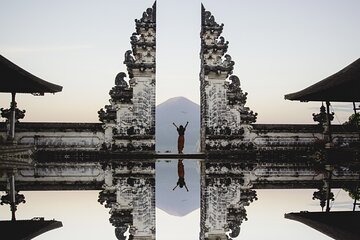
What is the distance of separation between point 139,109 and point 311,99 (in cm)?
667

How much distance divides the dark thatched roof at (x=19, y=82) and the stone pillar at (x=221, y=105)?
5.94 m

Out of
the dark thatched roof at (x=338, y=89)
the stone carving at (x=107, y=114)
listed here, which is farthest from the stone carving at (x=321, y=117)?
the stone carving at (x=107, y=114)

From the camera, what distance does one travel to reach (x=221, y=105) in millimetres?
19906

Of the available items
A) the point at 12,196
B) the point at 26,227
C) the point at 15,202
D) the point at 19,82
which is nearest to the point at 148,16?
the point at 19,82

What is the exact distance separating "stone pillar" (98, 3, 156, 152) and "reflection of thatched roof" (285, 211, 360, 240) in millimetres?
13209

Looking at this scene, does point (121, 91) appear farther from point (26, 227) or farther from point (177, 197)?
point (26, 227)

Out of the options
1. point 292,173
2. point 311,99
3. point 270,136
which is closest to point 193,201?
point 292,173

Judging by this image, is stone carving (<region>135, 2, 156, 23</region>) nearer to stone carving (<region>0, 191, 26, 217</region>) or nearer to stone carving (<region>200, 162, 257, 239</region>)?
stone carving (<region>200, 162, 257, 239</region>)

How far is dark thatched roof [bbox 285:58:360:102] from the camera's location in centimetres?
1246

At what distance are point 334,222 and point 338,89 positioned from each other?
1015 cm

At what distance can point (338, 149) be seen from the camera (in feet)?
59.3

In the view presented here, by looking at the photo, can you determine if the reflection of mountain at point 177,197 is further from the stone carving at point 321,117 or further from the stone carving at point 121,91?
the stone carving at point 321,117

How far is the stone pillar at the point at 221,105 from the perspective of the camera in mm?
19750

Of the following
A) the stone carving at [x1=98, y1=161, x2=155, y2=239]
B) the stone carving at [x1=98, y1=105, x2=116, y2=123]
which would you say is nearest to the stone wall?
the stone carving at [x1=98, y1=105, x2=116, y2=123]
